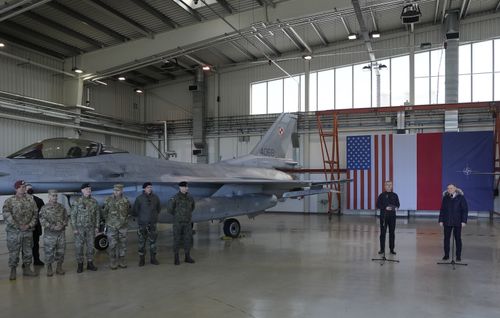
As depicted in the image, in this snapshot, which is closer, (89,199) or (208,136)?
(89,199)

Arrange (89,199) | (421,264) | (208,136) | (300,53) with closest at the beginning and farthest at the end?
(89,199)
(421,264)
(300,53)
(208,136)

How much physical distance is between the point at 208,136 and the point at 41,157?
1468cm

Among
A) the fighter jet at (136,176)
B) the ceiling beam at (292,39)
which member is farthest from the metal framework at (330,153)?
the fighter jet at (136,176)

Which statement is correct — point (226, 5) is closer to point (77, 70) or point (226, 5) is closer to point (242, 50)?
point (242, 50)

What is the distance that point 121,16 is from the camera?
14.7 metres

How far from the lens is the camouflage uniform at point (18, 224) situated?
6.25 metres

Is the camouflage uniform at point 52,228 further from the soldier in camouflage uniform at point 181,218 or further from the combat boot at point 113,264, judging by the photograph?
the soldier in camouflage uniform at point 181,218

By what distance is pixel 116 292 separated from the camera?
546 centimetres

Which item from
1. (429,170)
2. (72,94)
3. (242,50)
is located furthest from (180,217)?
(242,50)

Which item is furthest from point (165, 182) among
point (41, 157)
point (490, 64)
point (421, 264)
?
point (490, 64)

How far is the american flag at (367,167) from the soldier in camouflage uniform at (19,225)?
47.6ft

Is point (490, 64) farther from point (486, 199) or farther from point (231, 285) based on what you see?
point (231, 285)

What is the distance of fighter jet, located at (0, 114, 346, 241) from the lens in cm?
802

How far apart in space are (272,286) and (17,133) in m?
14.7
